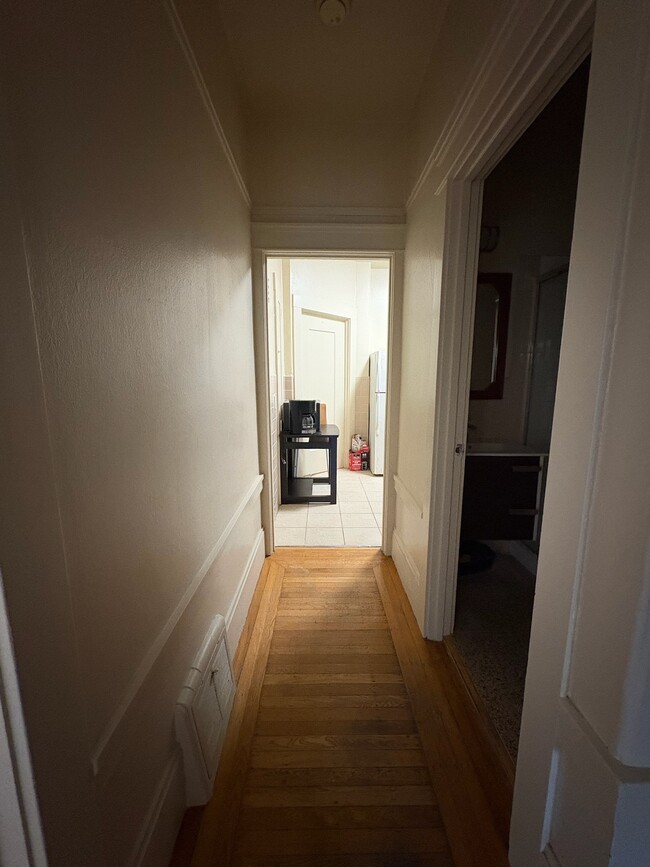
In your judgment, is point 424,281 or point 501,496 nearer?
point 424,281

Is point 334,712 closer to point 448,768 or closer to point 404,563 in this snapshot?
point 448,768

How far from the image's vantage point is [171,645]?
974 millimetres

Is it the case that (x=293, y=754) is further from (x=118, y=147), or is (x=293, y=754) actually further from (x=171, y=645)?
(x=118, y=147)

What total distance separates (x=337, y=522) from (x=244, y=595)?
1.41 metres

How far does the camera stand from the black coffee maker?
11.1 ft

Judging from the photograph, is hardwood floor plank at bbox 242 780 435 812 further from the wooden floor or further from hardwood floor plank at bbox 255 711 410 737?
hardwood floor plank at bbox 255 711 410 737

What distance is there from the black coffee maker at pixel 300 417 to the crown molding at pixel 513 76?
2248 millimetres

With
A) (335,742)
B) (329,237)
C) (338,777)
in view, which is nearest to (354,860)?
(338,777)

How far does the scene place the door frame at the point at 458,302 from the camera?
3.27ft

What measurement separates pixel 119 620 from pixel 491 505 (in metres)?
1.84

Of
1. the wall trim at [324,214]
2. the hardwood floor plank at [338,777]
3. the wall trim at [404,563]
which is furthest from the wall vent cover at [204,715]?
the wall trim at [324,214]

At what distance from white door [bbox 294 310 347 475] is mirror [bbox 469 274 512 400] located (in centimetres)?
220

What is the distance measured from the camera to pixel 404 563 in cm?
211

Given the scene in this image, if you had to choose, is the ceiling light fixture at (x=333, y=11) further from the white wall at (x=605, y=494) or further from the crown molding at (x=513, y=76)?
the white wall at (x=605, y=494)
